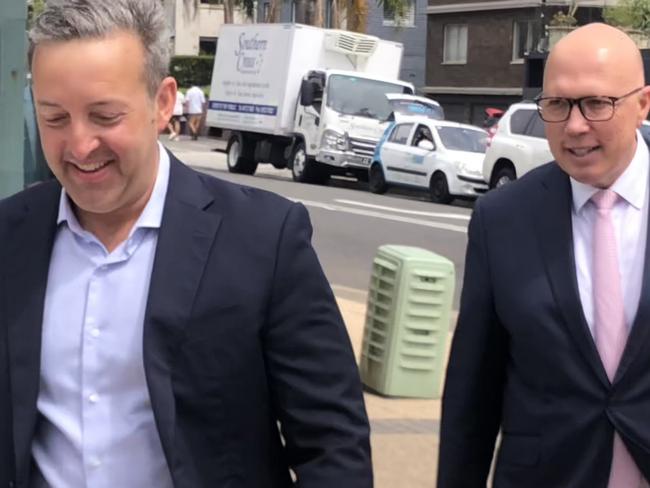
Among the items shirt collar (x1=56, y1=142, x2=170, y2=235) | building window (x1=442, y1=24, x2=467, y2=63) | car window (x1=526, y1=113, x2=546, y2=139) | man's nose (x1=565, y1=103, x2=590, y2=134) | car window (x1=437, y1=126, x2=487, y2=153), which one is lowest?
car window (x1=437, y1=126, x2=487, y2=153)

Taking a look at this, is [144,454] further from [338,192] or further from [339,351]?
[338,192]

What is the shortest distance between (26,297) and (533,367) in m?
1.19

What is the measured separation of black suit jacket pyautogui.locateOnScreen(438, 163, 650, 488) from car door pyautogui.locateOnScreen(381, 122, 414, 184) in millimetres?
21814

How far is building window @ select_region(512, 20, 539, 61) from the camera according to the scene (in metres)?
46.5

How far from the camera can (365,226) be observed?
19.4 m

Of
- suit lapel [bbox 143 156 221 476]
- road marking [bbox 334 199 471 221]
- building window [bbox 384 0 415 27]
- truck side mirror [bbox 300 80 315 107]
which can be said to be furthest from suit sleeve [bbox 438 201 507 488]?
building window [bbox 384 0 415 27]

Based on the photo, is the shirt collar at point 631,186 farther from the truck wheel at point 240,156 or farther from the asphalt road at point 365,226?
the truck wheel at point 240,156

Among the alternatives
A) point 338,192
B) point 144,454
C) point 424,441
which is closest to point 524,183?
point 144,454

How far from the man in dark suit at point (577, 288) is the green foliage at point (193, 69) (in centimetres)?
5290

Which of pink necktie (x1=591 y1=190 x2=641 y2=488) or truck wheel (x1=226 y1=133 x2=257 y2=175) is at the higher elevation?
pink necktie (x1=591 y1=190 x2=641 y2=488)

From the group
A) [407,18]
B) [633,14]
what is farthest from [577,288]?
[407,18]

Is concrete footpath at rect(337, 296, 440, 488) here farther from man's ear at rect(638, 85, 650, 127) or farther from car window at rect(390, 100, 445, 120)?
car window at rect(390, 100, 445, 120)

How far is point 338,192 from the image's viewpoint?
25484mm

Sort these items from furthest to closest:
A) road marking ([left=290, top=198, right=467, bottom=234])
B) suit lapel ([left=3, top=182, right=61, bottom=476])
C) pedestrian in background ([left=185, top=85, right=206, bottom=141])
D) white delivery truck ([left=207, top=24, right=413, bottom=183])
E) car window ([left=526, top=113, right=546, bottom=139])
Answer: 1. pedestrian in background ([left=185, top=85, right=206, bottom=141])
2. white delivery truck ([left=207, top=24, right=413, bottom=183])
3. car window ([left=526, top=113, right=546, bottom=139])
4. road marking ([left=290, top=198, right=467, bottom=234])
5. suit lapel ([left=3, top=182, right=61, bottom=476])
